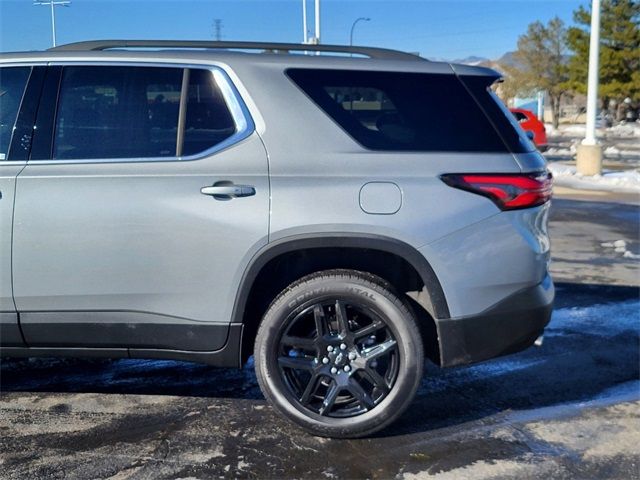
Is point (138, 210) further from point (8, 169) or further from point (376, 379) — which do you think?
point (376, 379)

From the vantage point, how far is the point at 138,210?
3531 mm

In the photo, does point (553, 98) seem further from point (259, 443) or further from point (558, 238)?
point (259, 443)

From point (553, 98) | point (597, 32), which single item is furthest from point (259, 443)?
point (553, 98)

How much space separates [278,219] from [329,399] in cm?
98

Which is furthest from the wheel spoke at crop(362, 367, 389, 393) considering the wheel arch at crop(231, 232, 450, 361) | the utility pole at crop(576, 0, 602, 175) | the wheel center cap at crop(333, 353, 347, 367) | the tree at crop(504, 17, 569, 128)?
the tree at crop(504, 17, 569, 128)

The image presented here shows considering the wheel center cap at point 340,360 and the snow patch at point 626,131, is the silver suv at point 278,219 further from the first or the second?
the snow patch at point 626,131

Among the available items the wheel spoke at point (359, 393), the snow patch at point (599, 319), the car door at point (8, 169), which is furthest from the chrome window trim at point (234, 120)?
the snow patch at point (599, 319)

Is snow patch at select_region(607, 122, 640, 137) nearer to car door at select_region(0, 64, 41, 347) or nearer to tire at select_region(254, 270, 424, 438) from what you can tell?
tire at select_region(254, 270, 424, 438)

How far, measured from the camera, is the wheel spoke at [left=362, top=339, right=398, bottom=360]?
11.9ft

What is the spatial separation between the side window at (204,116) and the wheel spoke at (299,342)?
1065 mm

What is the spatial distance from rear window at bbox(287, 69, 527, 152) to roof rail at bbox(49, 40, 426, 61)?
0.23 metres

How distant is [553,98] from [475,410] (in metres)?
55.5

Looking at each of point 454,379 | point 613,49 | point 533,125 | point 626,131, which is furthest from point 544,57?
point 454,379

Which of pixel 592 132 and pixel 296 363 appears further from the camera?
pixel 592 132
